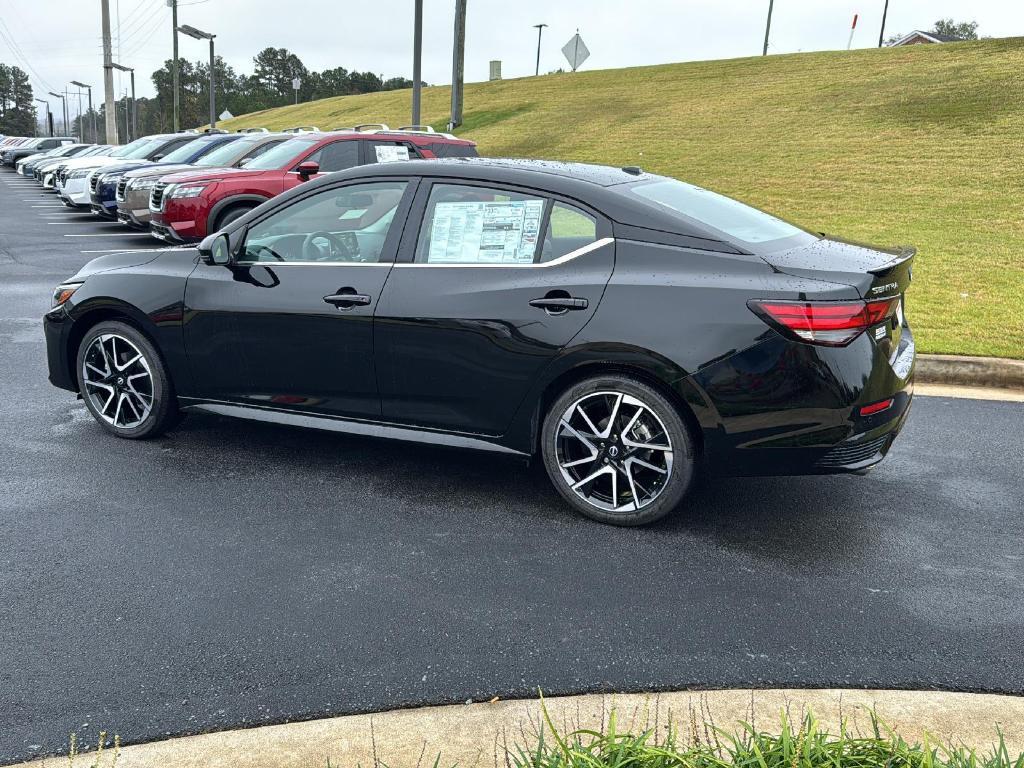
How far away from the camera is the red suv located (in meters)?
13.4

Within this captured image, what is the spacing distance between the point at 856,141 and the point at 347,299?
888 inches

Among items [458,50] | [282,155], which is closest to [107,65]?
[458,50]

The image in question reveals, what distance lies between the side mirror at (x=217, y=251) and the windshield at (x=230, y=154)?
35.9 feet

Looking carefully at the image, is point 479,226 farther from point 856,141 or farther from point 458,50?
point 458,50

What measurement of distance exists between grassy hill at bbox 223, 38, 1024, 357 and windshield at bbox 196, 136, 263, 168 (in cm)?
907

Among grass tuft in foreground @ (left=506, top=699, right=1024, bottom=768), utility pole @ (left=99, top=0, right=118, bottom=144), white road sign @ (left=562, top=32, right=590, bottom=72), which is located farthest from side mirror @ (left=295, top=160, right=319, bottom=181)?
utility pole @ (left=99, top=0, right=118, bottom=144)

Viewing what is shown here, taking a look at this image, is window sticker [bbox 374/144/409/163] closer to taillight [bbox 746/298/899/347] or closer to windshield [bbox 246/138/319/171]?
windshield [bbox 246/138/319/171]

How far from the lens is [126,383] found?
18.7 ft

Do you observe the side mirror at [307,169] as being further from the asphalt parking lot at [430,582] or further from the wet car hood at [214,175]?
the asphalt parking lot at [430,582]

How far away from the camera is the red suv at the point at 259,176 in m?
13.4

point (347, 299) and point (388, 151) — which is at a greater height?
point (388, 151)

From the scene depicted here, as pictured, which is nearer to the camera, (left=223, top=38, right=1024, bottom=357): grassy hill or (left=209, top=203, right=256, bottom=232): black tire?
(left=223, top=38, right=1024, bottom=357): grassy hill

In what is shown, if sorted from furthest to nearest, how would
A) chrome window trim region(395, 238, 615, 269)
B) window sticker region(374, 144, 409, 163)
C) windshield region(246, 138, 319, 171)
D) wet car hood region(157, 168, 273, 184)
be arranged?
window sticker region(374, 144, 409, 163) → windshield region(246, 138, 319, 171) → wet car hood region(157, 168, 273, 184) → chrome window trim region(395, 238, 615, 269)

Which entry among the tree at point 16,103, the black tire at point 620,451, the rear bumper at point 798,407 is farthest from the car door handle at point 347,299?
the tree at point 16,103
